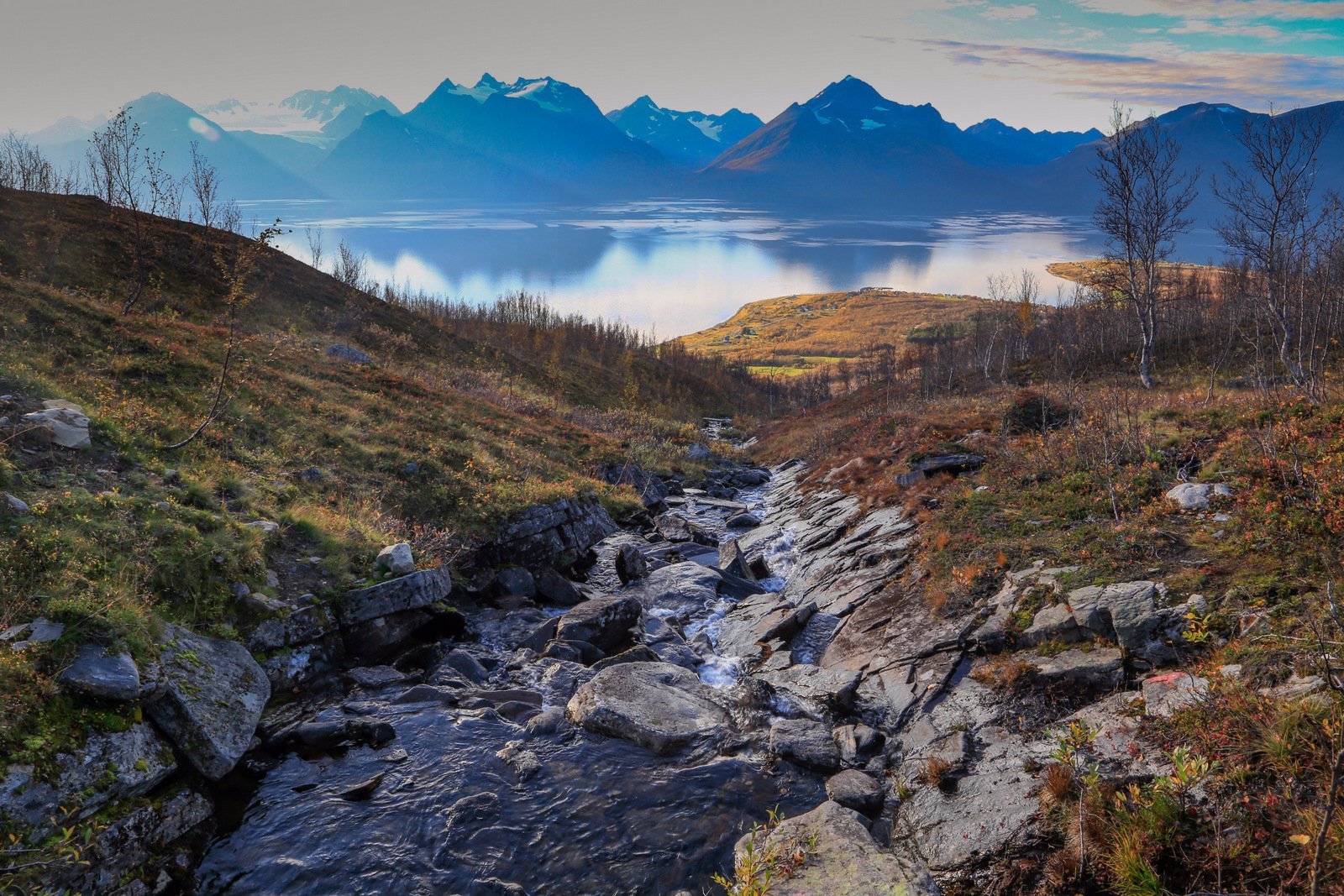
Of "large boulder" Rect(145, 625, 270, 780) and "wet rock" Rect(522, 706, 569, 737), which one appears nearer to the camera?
"large boulder" Rect(145, 625, 270, 780)

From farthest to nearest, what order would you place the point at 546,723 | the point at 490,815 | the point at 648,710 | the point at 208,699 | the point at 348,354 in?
the point at 348,354 → the point at 648,710 → the point at 546,723 → the point at 208,699 → the point at 490,815

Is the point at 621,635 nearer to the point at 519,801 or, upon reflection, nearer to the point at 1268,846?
the point at 519,801

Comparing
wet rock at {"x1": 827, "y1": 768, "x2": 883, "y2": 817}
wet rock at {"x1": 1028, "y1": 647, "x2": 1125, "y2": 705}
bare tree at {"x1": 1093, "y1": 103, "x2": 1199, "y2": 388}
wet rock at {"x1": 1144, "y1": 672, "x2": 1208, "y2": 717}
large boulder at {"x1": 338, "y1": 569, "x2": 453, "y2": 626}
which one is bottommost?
wet rock at {"x1": 827, "y1": 768, "x2": 883, "y2": 817}

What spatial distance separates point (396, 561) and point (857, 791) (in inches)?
440

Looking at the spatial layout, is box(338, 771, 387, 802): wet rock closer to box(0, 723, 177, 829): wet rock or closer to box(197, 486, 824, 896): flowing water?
box(197, 486, 824, 896): flowing water

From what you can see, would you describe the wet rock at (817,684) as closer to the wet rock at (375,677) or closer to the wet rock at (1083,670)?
the wet rock at (1083,670)

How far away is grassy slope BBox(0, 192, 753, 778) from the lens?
1000 cm

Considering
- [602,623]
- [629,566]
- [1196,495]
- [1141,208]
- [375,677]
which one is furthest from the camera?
[1141,208]

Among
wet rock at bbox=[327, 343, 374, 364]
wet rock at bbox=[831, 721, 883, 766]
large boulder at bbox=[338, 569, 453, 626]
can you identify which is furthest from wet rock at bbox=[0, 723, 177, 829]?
wet rock at bbox=[327, 343, 374, 364]

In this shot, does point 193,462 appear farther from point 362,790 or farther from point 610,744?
point 610,744

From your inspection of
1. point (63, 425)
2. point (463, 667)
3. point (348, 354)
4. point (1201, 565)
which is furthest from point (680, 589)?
point (348, 354)

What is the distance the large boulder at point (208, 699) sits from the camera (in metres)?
9.36

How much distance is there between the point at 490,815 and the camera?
32.4 feet

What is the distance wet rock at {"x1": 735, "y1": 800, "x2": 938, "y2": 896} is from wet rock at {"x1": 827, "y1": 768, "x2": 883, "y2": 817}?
0.45 metres
